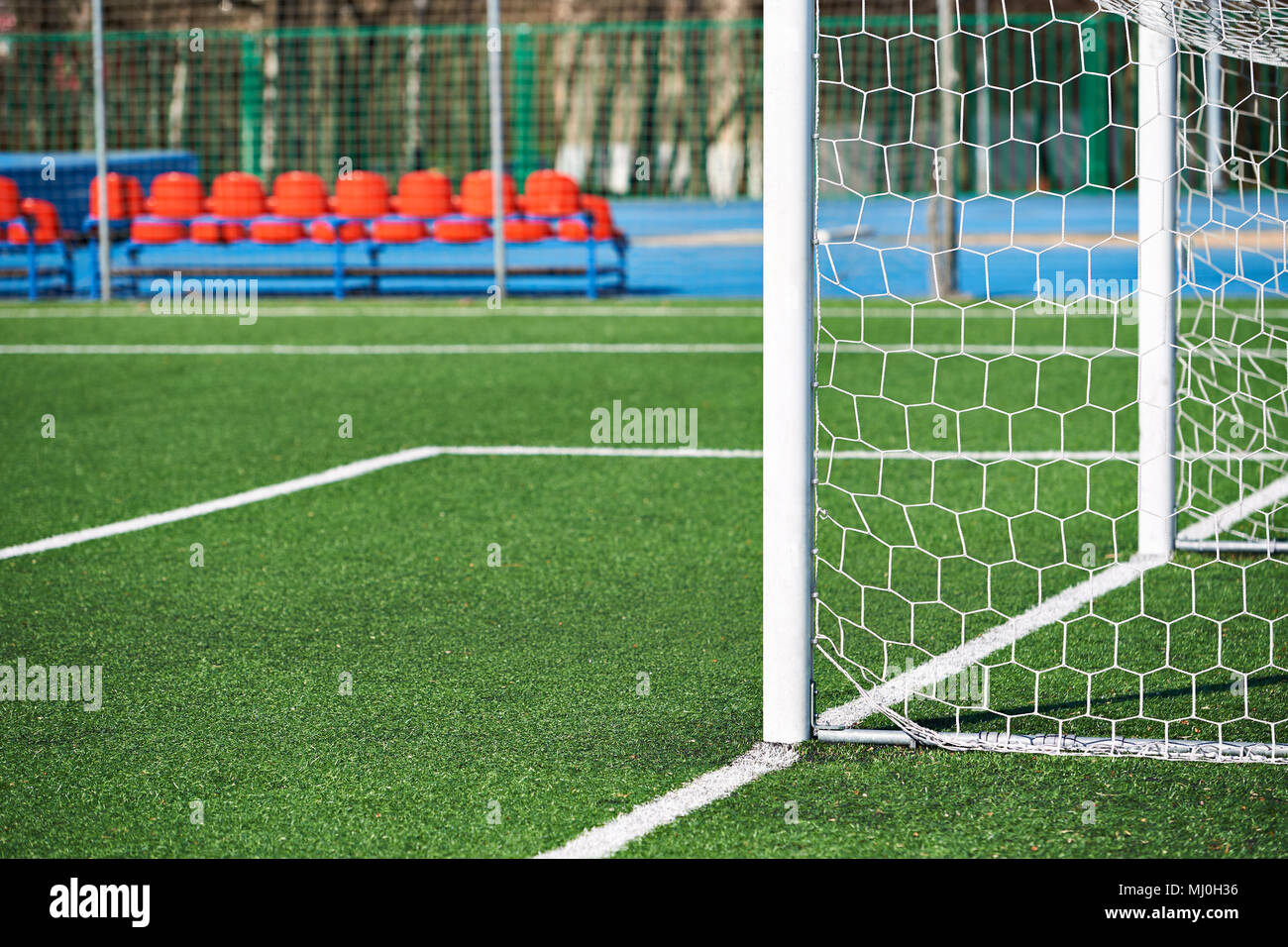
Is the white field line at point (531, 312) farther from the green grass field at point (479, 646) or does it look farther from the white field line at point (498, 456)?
the white field line at point (498, 456)

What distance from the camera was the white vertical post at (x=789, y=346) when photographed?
10.8ft

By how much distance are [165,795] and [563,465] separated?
374 centimetres

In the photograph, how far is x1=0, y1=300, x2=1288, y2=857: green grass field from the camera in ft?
10.1

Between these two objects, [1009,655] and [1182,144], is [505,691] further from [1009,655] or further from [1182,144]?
[1182,144]

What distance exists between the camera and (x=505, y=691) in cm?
393

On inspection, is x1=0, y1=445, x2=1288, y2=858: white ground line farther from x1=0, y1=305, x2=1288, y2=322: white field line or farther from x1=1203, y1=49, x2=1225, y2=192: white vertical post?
x1=0, y1=305, x2=1288, y2=322: white field line

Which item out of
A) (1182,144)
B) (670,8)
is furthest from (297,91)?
(1182,144)

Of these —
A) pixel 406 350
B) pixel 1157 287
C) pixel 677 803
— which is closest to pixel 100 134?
pixel 406 350

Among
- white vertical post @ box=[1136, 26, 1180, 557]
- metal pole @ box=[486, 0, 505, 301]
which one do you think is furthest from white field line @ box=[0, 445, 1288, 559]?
metal pole @ box=[486, 0, 505, 301]

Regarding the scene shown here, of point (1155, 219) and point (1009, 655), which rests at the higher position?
point (1155, 219)

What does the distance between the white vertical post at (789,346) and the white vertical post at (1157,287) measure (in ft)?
5.90
